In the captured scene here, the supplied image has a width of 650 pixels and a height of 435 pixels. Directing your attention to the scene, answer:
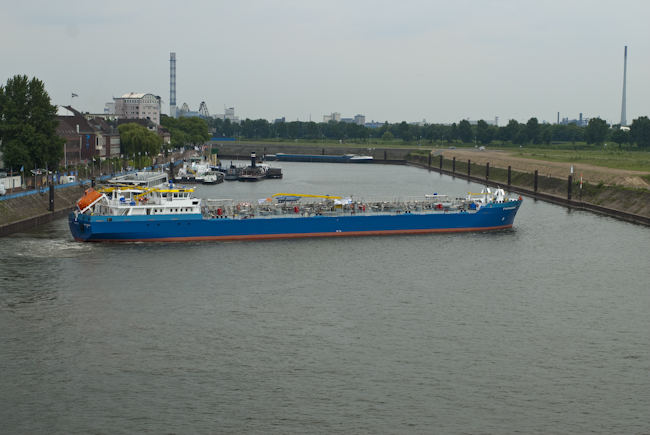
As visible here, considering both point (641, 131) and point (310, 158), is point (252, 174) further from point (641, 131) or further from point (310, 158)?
point (641, 131)

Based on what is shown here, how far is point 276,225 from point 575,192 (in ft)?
130

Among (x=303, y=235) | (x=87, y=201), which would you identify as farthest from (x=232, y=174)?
(x=87, y=201)

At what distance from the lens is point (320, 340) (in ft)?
89.4

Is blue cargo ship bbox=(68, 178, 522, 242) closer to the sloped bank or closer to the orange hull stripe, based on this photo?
the orange hull stripe

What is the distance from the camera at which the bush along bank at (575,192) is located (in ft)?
202

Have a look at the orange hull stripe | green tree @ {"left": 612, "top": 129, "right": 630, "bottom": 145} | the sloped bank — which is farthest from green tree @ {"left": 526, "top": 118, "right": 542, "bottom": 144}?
the sloped bank

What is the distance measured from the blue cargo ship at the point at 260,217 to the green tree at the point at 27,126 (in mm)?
14949

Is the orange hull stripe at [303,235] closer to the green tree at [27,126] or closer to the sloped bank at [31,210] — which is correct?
the sloped bank at [31,210]

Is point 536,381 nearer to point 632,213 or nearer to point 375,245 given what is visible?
point 375,245

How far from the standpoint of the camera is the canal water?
21562 mm

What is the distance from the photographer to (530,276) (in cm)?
3825

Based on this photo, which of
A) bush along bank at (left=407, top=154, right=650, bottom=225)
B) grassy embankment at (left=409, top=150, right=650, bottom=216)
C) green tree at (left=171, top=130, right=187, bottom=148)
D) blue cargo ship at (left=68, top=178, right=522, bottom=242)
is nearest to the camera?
blue cargo ship at (left=68, top=178, right=522, bottom=242)

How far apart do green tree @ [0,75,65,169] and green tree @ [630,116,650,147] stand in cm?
12868

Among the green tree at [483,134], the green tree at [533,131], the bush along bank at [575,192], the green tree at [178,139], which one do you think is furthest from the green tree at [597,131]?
the green tree at [178,139]
